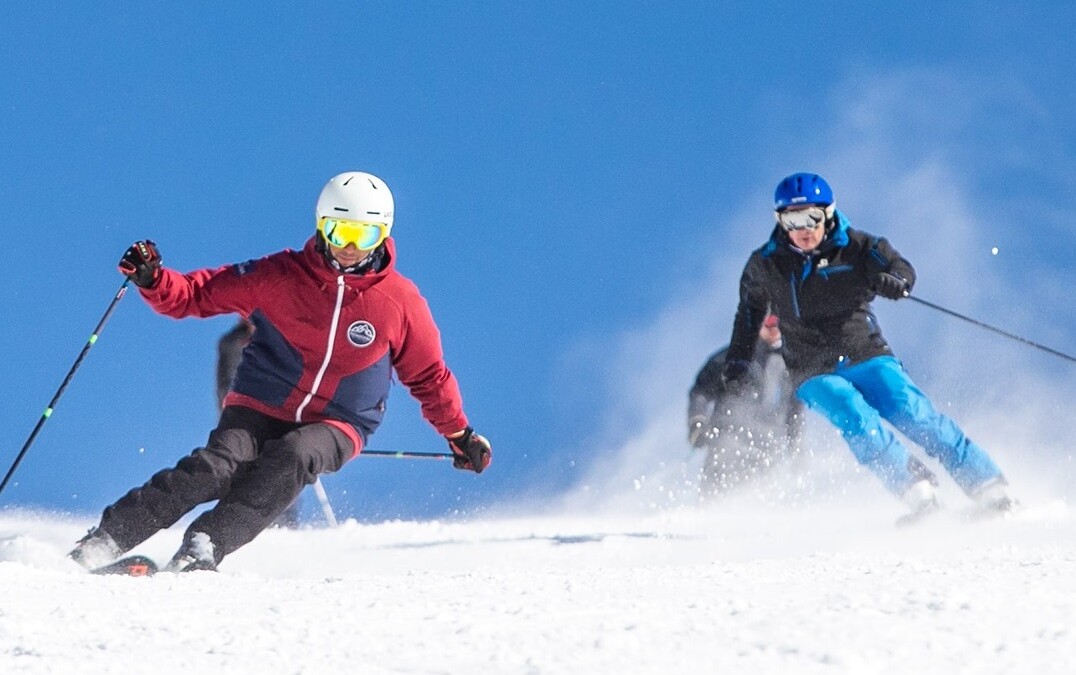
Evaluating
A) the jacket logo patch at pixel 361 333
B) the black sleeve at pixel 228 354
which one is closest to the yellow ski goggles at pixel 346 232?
the jacket logo patch at pixel 361 333

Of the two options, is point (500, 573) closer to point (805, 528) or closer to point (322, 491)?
point (805, 528)

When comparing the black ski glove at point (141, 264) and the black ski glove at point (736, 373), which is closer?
the black ski glove at point (141, 264)

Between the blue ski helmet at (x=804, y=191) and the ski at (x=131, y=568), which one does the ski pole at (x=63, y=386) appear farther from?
the blue ski helmet at (x=804, y=191)

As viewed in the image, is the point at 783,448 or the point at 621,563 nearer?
the point at 621,563

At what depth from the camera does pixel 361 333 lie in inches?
221

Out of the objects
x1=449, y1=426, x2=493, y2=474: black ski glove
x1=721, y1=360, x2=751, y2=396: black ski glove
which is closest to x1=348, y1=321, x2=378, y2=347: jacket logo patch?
x1=449, y1=426, x2=493, y2=474: black ski glove

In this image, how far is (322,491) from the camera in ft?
27.0

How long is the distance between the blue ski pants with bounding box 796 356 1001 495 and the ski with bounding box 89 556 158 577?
331cm

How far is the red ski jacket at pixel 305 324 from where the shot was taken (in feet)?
18.3

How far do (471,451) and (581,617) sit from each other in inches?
116

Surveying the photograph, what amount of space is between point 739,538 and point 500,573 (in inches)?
78.6

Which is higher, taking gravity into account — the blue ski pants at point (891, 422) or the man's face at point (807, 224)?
the man's face at point (807, 224)

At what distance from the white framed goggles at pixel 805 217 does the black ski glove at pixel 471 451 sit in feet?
6.37

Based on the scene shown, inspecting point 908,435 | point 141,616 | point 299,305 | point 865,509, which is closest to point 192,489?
point 299,305
